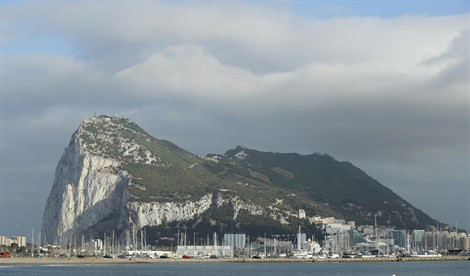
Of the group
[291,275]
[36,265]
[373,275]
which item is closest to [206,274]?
[291,275]

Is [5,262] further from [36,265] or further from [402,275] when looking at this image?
[402,275]

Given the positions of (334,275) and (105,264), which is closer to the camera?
(334,275)

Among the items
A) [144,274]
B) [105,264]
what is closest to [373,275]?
[144,274]

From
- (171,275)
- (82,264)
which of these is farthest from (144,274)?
(82,264)

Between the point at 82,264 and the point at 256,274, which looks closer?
the point at 256,274

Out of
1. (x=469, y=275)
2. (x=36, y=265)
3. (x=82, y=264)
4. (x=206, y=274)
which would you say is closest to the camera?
(x=469, y=275)

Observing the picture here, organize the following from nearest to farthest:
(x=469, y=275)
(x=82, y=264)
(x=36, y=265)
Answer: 1. (x=469, y=275)
2. (x=36, y=265)
3. (x=82, y=264)

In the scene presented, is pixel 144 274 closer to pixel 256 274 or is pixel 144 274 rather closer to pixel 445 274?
pixel 256 274

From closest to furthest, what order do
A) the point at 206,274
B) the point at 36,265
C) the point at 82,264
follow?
the point at 206,274
the point at 36,265
the point at 82,264

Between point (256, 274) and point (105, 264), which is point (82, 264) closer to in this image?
point (105, 264)
